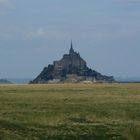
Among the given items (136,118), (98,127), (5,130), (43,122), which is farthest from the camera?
(136,118)

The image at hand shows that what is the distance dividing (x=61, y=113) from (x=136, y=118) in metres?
6.40

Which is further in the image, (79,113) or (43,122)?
(79,113)

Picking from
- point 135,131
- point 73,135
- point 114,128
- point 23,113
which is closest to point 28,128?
point 73,135

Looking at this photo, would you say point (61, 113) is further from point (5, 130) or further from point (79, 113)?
point (5, 130)

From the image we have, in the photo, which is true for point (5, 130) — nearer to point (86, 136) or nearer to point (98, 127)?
point (86, 136)

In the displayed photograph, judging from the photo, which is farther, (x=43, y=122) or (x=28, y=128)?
(x=43, y=122)

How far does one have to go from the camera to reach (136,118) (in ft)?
137

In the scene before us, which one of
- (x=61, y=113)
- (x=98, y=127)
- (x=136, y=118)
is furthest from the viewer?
(x=61, y=113)

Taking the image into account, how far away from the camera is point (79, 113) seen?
147 ft

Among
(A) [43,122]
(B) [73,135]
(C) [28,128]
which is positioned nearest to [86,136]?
(B) [73,135]

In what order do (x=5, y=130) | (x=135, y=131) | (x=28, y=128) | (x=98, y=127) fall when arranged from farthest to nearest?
(x=98, y=127) < (x=28, y=128) < (x=5, y=130) < (x=135, y=131)

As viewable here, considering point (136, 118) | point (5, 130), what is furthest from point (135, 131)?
point (136, 118)

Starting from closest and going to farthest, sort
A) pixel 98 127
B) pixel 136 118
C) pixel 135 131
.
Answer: pixel 135 131 → pixel 98 127 → pixel 136 118

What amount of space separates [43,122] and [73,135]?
24.2 feet
